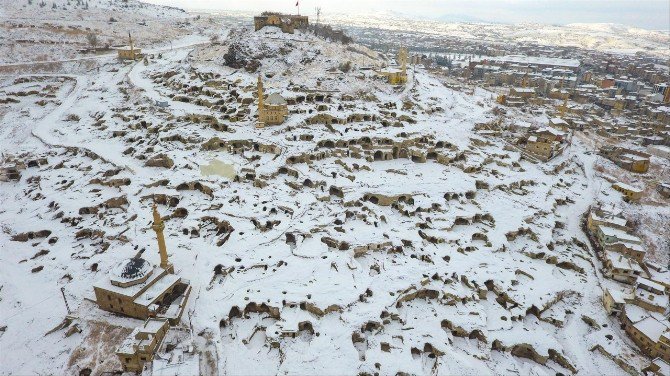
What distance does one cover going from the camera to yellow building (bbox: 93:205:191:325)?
76.6ft

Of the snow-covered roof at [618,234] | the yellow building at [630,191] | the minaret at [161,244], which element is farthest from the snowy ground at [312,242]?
the yellow building at [630,191]

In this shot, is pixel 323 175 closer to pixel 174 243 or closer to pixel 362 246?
pixel 362 246

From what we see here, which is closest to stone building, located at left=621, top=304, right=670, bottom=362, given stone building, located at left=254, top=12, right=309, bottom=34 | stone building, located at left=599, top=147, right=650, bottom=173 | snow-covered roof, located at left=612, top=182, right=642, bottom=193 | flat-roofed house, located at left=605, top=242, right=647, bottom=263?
flat-roofed house, located at left=605, top=242, right=647, bottom=263

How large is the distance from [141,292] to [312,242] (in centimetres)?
1260

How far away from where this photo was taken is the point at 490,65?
141 m

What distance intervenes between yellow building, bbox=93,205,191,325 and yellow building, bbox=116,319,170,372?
1.38m

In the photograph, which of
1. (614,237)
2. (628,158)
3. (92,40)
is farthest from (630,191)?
(92,40)

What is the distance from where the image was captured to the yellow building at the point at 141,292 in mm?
23344

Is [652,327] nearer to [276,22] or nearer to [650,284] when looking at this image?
[650,284]

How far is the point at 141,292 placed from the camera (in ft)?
78.5

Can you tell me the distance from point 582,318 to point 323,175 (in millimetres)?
25324

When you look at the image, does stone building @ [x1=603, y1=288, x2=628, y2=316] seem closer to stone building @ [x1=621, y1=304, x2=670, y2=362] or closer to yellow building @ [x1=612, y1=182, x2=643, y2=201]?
stone building @ [x1=621, y1=304, x2=670, y2=362]

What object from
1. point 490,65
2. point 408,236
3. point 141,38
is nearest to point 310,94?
point 408,236

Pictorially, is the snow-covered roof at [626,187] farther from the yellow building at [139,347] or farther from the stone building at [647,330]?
the yellow building at [139,347]
